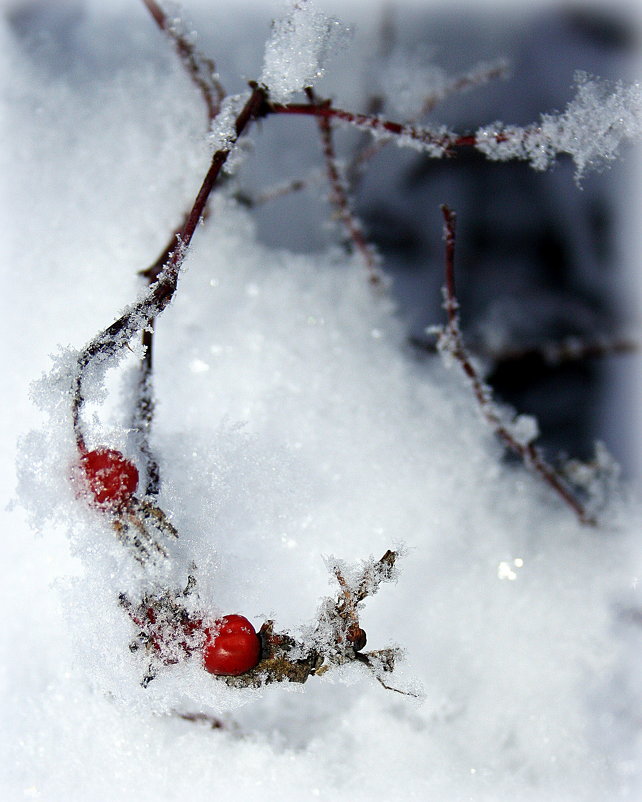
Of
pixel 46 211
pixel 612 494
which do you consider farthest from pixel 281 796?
pixel 46 211

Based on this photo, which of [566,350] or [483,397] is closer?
[483,397]

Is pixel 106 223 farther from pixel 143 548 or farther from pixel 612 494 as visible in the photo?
pixel 612 494

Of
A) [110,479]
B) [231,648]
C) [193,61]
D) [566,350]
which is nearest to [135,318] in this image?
[110,479]

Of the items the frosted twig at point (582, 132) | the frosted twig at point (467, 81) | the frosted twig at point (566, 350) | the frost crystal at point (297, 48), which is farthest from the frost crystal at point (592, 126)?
the frosted twig at point (566, 350)

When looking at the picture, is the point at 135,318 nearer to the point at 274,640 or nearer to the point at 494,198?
the point at 274,640

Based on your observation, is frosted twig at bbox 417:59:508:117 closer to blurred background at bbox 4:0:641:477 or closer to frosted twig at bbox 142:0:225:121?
blurred background at bbox 4:0:641:477

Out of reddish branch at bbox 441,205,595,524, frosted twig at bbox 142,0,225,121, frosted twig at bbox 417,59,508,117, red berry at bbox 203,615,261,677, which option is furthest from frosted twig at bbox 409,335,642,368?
red berry at bbox 203,615,261,677
